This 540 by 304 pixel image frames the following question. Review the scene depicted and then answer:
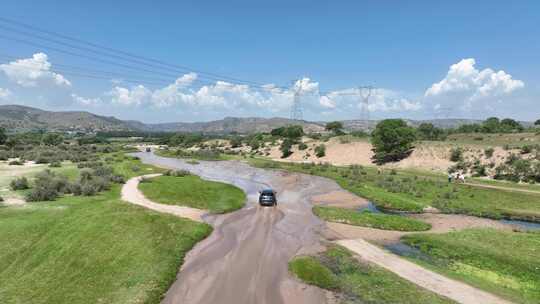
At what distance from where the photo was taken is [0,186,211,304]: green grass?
15219 millimetres

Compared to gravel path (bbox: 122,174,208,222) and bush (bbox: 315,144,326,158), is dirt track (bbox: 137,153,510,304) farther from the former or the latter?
bush (bbox: 315,144,326,158)

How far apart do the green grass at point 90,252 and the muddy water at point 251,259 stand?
52.1 inches

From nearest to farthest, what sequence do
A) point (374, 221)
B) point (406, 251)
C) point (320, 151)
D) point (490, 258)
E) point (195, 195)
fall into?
point (490, 258), point (406, 251), point (374, 221), point (195, 195), point (320, 151)

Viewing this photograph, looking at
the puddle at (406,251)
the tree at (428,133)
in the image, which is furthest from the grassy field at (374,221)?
the tree at (428,133)

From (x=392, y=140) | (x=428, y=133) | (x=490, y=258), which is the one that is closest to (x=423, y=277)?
(x=490, y=258)

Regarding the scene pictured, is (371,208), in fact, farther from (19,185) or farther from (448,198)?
(19,185)

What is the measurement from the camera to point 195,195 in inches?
1585

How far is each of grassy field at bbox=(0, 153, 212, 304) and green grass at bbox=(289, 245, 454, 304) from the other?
26.7 feet

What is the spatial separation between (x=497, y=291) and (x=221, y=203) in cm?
2741

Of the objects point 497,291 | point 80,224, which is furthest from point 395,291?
point 80,224

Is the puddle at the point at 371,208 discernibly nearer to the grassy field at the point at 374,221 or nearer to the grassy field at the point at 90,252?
the grassy field at the point at 374,221

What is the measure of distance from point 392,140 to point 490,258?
68.2 metres

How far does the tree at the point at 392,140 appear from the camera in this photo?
84.9m

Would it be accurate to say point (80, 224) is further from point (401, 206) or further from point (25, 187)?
point (401, 206)
